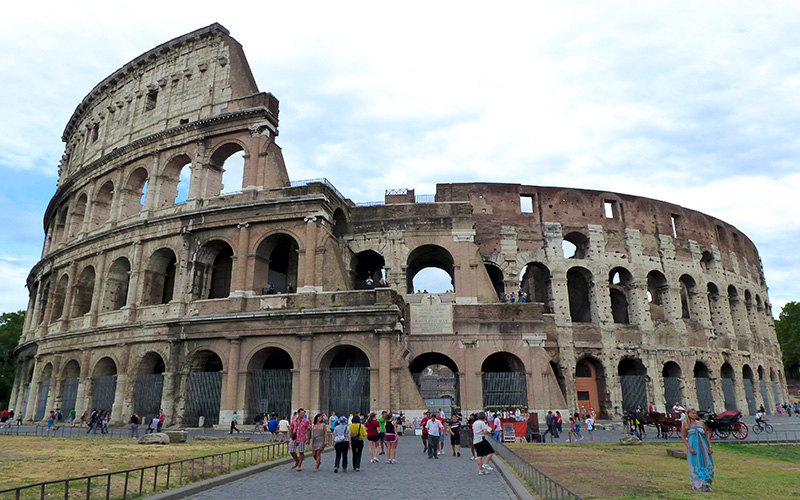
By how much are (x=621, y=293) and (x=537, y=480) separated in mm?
24305

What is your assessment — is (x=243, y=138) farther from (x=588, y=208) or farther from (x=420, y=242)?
(x=588, y=208)

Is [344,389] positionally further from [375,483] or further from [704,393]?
[704,393]

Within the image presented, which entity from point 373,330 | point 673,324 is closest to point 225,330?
point 373,330

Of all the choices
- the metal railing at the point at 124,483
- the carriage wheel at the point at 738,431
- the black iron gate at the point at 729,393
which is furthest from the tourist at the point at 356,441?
the black iron gate at the point at 729,393

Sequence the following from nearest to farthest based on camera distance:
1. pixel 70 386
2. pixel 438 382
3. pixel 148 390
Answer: pixel 148 390 → pixel 70 386 → pixel 438 382

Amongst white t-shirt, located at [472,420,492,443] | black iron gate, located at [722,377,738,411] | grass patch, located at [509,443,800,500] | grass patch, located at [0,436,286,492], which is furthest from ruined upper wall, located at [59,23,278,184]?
black iron gate, located at [722,377,738,411]

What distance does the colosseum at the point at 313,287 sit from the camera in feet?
67.9

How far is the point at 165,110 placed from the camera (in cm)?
2648

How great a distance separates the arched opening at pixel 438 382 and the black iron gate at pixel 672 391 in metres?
11.0

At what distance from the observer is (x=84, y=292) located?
2694cm

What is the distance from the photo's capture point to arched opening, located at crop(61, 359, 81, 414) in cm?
2427

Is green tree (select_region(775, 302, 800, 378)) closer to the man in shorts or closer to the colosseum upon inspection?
the colosseum

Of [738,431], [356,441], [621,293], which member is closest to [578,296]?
[621,293]

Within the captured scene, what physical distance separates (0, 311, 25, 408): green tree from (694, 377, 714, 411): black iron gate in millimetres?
46471
